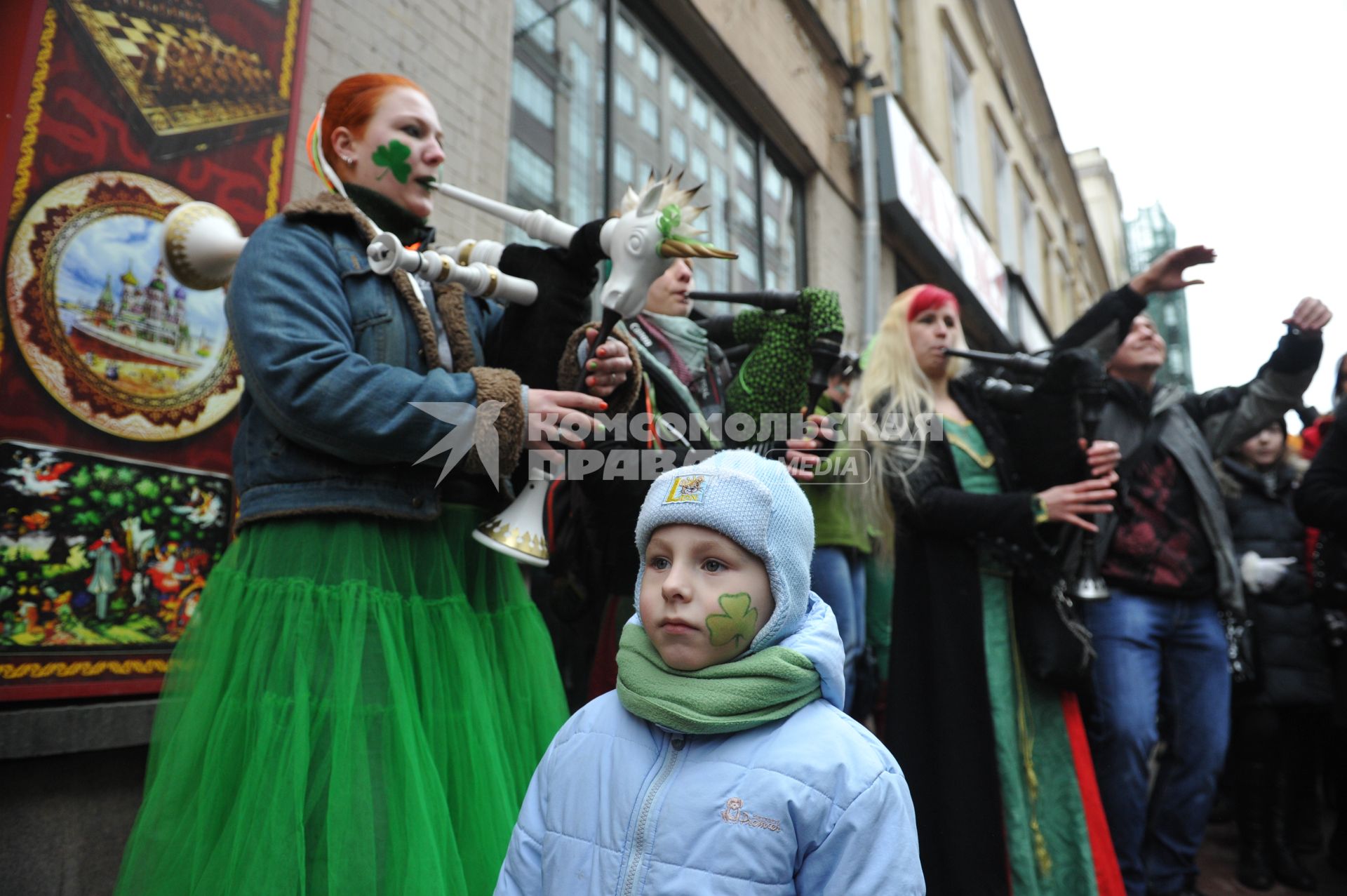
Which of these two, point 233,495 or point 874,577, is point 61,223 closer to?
point 233,495

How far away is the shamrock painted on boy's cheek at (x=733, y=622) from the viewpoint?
52.2 inches

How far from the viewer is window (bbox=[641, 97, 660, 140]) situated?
18.0 ft

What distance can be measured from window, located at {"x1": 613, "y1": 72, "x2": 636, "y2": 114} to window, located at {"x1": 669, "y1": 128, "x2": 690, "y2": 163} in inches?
16.6

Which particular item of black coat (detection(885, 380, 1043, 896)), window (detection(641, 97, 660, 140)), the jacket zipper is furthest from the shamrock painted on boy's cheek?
window (detection(641, 97, 660, 140))

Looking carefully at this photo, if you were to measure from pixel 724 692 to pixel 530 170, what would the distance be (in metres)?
3.55

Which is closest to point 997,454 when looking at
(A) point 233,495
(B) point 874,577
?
(B) point 874,577

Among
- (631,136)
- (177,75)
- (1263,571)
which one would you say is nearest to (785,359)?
(177,75)

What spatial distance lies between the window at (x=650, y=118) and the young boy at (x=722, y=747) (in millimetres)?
4493

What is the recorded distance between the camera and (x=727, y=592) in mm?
1350

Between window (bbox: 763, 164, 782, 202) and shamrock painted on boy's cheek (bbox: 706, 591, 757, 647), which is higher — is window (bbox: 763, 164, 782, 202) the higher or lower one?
the higher one

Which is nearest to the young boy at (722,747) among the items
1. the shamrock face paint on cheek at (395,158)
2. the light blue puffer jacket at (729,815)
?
the light blue puffer jacket at (729,815)

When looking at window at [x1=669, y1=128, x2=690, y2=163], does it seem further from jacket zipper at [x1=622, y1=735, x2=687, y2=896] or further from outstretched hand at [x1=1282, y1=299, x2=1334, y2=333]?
jacket zipper at [x1=622, y1=735, x2=687, y2=896]

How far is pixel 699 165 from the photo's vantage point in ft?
19.7

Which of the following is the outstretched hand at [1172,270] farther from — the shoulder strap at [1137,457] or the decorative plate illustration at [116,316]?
the decorative plate illustration at [116,316]
